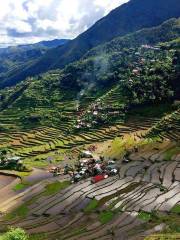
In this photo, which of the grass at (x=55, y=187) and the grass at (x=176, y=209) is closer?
the grass at (x=176, y=209)

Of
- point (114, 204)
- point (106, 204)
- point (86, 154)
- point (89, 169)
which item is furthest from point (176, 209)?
point (86, 154)

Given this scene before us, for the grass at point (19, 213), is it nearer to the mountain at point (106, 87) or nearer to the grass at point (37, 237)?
the grass at point (37, 237)

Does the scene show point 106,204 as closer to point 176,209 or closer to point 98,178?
point 176,209

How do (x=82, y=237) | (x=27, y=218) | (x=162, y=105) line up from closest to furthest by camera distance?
(x=82, y=237)
(x=27, y=218)
(x=162, y=105)

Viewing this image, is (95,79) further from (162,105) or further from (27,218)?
(27,218)

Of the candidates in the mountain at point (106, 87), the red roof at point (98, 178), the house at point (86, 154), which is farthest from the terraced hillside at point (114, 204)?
the mountain at point (106, 87)

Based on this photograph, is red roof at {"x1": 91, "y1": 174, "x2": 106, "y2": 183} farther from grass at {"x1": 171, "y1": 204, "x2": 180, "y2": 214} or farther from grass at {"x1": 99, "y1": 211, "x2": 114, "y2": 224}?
grass at {"x1": 171, "y1": 204, "x2": 180, "y2": 214}

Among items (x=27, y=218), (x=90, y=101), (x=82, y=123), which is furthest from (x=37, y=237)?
(x=90, y=101)
